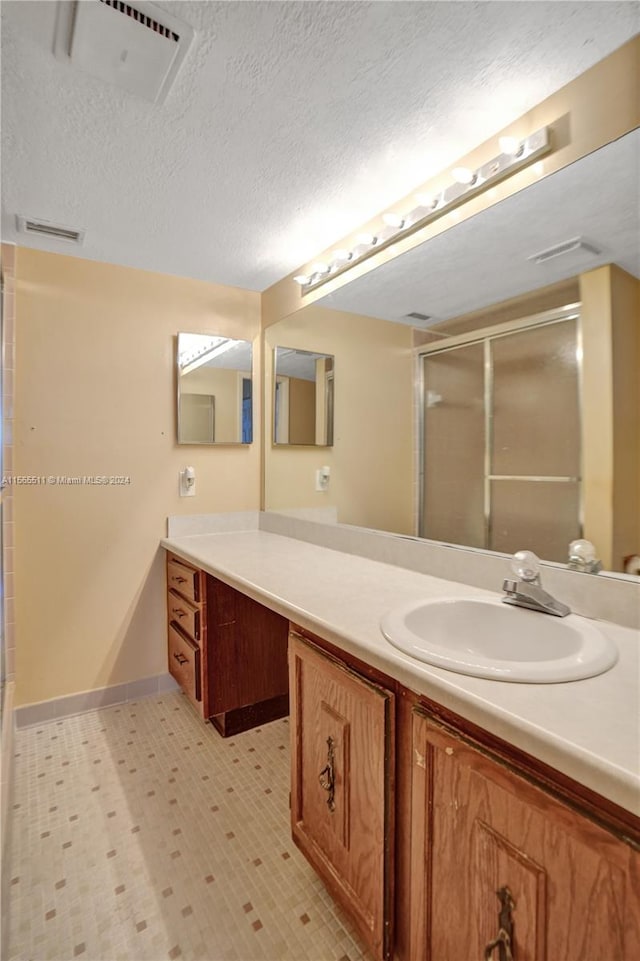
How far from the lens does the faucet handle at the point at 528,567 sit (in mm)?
1162

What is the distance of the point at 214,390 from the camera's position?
2447mm

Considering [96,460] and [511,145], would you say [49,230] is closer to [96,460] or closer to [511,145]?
[96,460]

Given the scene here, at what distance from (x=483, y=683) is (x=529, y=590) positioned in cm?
45

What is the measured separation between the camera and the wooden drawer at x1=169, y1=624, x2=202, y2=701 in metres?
1.99

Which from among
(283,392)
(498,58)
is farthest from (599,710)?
(283,392)

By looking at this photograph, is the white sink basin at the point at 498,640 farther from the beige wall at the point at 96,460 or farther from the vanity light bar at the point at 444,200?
the beige wall at the point at 96,460

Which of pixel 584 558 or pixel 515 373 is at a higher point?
pixel 515 373

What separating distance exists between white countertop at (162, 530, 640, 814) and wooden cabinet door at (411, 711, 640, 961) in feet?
0.28

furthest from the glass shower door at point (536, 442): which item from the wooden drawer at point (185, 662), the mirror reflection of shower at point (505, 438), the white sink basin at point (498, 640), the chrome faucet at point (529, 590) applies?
the wooden drawer at point (185, 662)

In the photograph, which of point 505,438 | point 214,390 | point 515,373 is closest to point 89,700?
point 214,390

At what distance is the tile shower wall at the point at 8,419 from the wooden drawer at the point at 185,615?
672mm

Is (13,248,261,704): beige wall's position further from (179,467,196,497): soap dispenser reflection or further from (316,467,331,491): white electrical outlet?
(316,467,331,491): white electrical outlet

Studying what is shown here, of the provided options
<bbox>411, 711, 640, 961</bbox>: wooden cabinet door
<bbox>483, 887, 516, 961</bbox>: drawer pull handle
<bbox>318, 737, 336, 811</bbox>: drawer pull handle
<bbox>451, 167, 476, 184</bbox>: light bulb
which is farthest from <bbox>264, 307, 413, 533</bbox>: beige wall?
<bbox>483, 887, 516, 961</bbox>: drawer pull handle

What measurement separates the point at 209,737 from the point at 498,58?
8.13 ft
